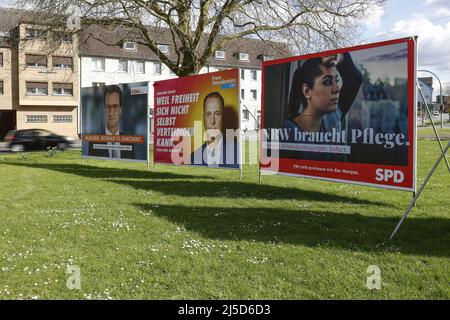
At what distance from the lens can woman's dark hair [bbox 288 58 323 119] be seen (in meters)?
10.2

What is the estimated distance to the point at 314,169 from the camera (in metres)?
10.3

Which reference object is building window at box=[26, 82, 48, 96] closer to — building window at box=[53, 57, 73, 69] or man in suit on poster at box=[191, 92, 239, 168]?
building window at box=[53, 57, 73, 69]

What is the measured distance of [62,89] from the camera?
54.8 m

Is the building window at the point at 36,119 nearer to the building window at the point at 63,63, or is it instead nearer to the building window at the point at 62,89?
the building window at the point at 62,89

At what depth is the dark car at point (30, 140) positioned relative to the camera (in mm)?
31734

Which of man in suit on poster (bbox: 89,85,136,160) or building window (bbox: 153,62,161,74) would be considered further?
building window (bbox: 153,62,161,74)

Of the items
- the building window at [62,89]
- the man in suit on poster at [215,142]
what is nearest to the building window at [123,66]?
the building window at [62,89]

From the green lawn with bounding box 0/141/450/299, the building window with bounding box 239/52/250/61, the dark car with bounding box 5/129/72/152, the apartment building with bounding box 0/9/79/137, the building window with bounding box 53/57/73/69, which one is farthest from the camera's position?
the building window with bounding box 239/52/250/61

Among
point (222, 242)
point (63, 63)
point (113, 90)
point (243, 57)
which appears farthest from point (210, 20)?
point (243, 57)

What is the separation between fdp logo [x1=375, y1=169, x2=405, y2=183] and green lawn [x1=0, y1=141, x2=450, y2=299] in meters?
0.51

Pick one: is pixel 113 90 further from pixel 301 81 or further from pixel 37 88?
pixel 37 88

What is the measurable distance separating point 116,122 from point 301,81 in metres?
7.78

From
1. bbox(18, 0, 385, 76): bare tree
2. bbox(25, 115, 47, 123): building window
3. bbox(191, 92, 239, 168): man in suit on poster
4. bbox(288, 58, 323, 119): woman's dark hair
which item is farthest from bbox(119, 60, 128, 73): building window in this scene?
bbox(288, 58, 323, 119): woman's dark hair

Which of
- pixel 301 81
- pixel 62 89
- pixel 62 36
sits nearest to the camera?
pixel 301 81
